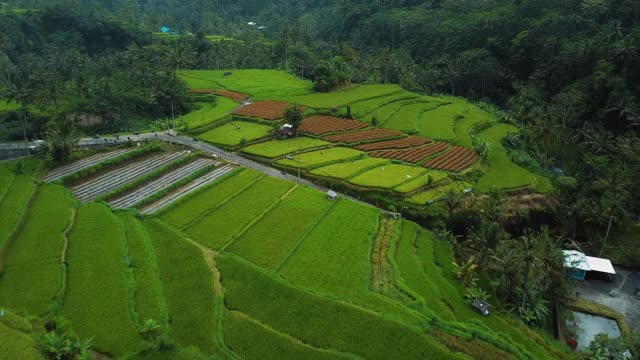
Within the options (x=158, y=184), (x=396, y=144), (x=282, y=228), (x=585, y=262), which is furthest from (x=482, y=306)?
(x=158, y=184)

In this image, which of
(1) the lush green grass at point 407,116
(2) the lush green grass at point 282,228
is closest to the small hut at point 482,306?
(2) the lush green grass at point 282,228

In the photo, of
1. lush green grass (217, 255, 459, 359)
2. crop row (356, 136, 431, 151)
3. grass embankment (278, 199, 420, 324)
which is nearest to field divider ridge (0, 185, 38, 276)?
lush green grass (217, 255, 459, 359)

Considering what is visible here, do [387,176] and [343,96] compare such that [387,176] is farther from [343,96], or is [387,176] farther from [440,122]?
[343,96]

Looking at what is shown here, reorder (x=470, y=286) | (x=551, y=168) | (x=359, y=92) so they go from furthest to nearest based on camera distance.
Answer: (x=359, y=92), (x=551, y=168), (x=470, y=286)

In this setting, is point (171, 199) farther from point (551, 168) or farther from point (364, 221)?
point (551, 168)

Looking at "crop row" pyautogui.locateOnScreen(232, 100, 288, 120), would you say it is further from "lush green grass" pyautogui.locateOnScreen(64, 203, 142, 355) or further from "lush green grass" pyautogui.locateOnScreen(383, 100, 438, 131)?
"lush green grass" pyautogui.locateOnScreen(64, 203, 142, 355)

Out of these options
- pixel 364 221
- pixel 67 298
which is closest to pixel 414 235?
pixel 364 221
